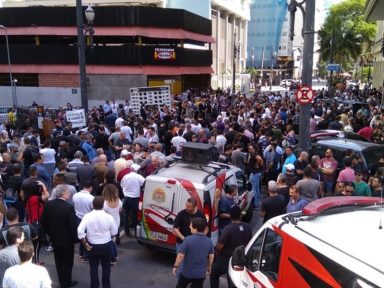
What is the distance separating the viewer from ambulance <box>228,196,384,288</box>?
328 centimetres

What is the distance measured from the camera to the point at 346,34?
57812 millimetres

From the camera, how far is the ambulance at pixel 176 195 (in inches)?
288

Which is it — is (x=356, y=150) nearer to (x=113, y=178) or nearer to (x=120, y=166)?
(x=120, y=166)

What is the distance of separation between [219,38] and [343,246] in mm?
57374

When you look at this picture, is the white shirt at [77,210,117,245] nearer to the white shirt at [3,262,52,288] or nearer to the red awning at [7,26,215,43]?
the white shirt at [3,262,52,288]

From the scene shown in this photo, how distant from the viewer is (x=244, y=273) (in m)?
5.08

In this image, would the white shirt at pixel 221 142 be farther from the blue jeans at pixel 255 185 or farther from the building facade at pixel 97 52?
the building facade at pixel 97 52

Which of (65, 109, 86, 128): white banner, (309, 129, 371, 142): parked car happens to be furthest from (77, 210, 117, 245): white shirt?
(65, 109, 86, 128): white banner

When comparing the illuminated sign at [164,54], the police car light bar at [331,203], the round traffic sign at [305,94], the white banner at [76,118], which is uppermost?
the illuminated sign at [164,54]

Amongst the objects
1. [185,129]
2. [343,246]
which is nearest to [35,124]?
[185,129]

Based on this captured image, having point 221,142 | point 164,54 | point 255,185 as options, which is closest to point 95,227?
point 255,185

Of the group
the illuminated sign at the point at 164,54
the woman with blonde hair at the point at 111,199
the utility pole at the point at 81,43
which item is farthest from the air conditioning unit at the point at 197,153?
the illuminated sign at the point at 164,54

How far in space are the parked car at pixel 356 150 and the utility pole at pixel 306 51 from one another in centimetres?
46

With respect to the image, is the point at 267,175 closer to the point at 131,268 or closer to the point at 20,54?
the point at 131,268
